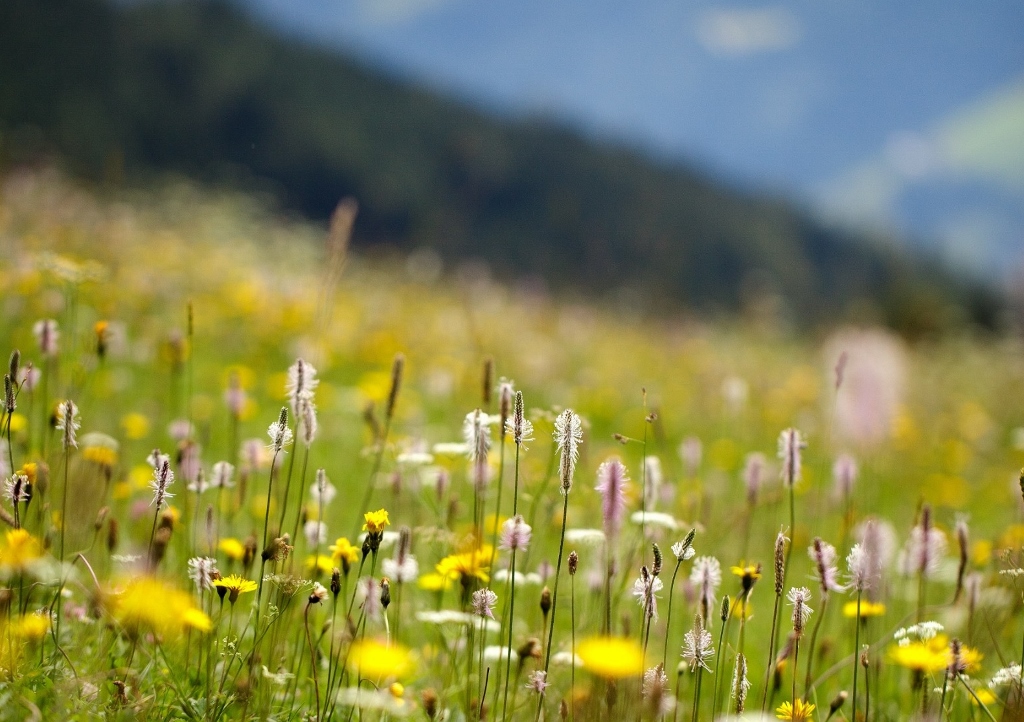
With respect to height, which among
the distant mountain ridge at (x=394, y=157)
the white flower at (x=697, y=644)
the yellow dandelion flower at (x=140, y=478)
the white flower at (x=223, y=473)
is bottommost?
the white flower at (x=697, y=644)

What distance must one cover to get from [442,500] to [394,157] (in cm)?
4192

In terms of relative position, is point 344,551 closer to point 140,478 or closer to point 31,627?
point 31,627

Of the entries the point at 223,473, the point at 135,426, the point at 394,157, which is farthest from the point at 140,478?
the point at 394,157

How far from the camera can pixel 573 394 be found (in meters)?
5.61

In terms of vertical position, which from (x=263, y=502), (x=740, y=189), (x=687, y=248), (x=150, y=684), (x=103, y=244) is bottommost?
(x=150, y=684)

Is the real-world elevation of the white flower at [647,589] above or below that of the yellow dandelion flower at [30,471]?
below

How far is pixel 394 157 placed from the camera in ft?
138

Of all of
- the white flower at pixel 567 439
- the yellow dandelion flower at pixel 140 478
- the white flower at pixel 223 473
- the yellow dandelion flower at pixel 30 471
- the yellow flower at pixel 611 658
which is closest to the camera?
the yellow flower at pixel 611 658

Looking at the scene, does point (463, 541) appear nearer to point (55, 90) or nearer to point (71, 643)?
point (71, 643)

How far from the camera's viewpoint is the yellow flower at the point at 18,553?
1.12 metres

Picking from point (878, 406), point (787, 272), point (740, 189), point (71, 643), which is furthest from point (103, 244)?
point (740, 189)

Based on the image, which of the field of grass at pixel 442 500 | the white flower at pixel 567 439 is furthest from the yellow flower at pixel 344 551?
the white flower at pixel 567 439

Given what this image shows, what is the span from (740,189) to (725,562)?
57.0 meters

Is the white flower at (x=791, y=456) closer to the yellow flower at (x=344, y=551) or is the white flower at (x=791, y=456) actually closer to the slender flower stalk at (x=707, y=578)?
the slender flower stalk at (x=707, y=578)
